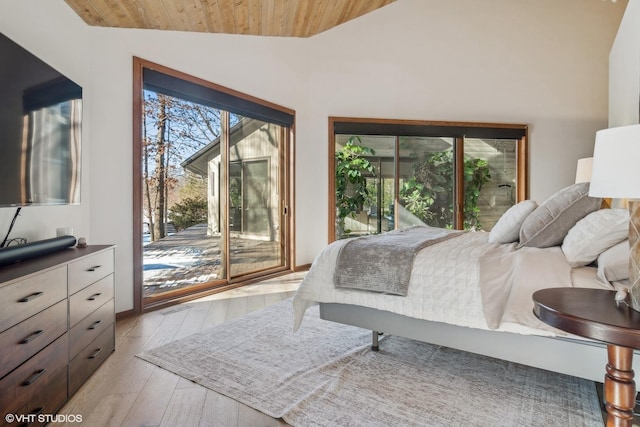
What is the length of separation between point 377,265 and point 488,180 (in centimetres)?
420

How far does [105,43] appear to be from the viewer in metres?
2.99

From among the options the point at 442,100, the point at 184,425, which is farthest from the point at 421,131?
the point at 184,425

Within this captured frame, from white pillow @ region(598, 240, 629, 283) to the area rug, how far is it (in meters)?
0.61

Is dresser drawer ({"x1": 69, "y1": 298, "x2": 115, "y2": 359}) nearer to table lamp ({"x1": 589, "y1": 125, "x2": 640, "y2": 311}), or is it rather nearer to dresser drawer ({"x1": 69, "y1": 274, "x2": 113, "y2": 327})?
dresser drawer ({"x1": 69, "y1": 274, "x2": 113, "y2": 327})

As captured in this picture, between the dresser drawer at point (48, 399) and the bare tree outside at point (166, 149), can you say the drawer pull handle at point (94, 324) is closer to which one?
the dresser drawer at point (48, 399)

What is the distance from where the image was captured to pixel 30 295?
1479 millimetres

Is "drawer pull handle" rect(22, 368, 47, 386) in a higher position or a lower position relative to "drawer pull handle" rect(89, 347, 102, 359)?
higher

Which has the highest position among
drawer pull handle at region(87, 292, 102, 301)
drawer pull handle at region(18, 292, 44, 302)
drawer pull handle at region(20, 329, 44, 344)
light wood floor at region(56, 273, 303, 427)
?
drawer pull handle at region(18, 292, 44, 302)

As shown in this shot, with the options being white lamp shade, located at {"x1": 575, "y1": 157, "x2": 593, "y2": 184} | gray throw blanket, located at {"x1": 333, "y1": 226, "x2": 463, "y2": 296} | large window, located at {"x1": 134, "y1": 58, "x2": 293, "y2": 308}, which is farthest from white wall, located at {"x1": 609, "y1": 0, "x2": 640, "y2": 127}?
large window, located at {"x1": 134, "y1": 58, "x2": 293, "y2": 308}

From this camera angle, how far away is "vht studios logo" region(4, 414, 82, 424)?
4.46 ft

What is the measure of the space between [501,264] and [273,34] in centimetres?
383

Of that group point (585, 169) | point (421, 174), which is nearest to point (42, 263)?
point (421, 174)

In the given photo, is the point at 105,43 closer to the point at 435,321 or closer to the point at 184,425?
the point at 184,425

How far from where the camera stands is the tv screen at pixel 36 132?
5.66ft
